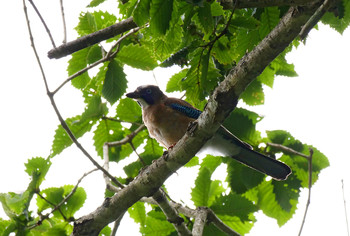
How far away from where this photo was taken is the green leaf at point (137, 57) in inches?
213

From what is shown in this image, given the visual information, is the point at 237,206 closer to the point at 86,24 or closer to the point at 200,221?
the point at 200,221

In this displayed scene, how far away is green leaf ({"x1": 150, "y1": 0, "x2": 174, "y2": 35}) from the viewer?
305cm

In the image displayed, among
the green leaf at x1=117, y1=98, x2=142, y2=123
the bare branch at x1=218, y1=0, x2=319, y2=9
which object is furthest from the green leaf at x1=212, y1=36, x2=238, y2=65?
the green leaf at x1=117, y1=98, x2=142, y2=123

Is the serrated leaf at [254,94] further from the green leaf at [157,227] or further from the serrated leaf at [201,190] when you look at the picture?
the green leaf at [157,227]

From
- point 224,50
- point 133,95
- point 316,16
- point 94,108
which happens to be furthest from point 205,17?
point 133,95

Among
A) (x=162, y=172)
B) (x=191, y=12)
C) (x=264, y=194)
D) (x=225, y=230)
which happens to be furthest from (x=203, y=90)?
(x=264, y=194)

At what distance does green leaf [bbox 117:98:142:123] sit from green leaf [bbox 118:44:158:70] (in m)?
1.14

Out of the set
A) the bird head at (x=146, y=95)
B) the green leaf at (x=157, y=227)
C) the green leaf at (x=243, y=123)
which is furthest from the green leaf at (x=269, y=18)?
the bird head at (x=146, y=95)

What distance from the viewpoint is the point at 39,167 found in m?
5.62

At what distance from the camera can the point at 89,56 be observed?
560 centimetres

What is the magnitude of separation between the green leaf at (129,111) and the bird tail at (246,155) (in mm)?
1242

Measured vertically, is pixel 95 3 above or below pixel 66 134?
above

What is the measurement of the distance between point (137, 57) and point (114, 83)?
42 centimetres

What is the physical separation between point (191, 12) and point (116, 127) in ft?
11.1
